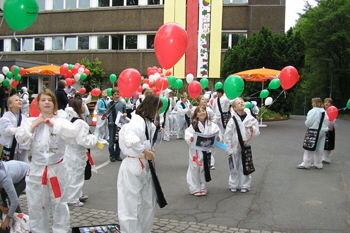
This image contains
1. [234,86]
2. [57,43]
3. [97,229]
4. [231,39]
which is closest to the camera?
[97,229]

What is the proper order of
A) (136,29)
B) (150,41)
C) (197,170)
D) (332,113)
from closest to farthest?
(197,170) → (332,113) → (136,29) → (150,41)

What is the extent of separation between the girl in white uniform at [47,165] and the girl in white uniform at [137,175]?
639mm

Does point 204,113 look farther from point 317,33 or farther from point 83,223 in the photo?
point 317,33

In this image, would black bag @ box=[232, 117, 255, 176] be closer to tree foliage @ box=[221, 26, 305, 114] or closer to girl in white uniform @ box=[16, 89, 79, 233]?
girl in white uniform @ box=[16, 89, 79, 233]

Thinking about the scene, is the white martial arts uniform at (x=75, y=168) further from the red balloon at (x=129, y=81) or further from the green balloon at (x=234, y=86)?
the green balloon at (x=234, y=86)

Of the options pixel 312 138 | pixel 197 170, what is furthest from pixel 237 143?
pixel 312 138

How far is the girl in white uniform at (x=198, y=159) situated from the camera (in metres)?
6.11

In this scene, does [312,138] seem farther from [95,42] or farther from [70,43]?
[70,43]

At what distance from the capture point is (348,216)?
514cm

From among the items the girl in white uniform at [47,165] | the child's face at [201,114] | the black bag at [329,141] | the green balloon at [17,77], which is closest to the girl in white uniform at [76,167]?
the girl in white uniform at [47,165]

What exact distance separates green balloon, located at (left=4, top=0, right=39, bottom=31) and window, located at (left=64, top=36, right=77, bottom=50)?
24.5m

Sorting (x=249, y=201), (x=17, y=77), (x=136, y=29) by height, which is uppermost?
(x=136, y=29)

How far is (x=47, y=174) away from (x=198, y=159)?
3.00 m

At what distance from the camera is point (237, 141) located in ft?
20.6
